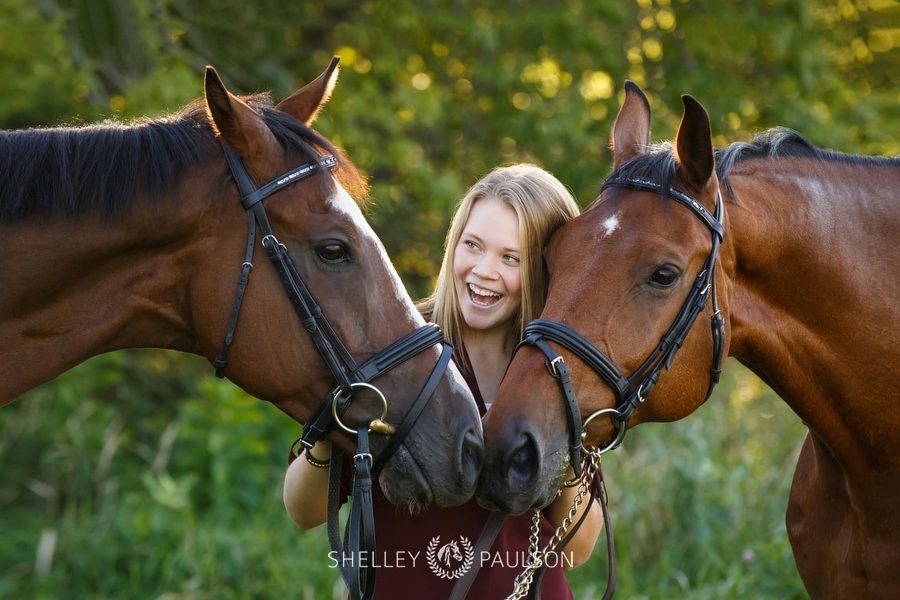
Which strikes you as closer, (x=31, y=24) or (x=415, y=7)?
(x=31, y=24)

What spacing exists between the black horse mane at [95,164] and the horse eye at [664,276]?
110cm

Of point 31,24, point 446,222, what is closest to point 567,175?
point 446,222

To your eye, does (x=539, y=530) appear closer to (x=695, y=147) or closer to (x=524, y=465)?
(x=524, y=465)

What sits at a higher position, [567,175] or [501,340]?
[501,340]

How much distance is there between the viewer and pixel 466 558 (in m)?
2.89

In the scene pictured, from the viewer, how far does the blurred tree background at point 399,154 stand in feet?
18.4

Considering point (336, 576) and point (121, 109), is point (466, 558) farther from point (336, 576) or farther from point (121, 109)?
point (121, 109)

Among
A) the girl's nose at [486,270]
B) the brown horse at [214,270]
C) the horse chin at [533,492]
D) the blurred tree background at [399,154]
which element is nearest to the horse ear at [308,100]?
the brown horse at [214,270]

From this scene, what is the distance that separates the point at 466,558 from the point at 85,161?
5.40 ft

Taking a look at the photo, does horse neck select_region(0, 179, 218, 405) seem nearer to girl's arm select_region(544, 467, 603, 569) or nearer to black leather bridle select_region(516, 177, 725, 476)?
black leather bridle select_region(516, 177, 725, 476)

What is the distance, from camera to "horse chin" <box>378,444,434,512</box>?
2.71 meters

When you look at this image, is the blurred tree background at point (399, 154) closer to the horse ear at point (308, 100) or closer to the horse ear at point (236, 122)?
the horse ear at point (308, 100)

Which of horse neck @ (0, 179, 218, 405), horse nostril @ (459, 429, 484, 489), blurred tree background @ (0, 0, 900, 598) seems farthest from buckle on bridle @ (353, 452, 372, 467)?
blurred tree background @ (0, 0, 900, 598)

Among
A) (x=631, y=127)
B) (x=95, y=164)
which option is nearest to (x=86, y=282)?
(x=95, y=164)
